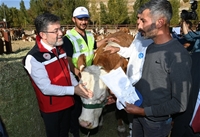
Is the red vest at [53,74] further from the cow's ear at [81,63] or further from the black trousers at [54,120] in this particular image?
the cow's ear at [81,63]

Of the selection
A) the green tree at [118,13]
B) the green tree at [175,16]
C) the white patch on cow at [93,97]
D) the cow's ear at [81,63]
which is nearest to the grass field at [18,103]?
the cow's ear at [81,63]

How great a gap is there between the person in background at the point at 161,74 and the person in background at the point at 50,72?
2.60 ft

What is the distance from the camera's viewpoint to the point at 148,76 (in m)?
1.96

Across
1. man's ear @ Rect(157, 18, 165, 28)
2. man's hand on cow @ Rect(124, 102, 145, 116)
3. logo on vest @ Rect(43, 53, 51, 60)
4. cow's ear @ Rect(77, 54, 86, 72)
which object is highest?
man's ear @ Rect(157, 18, 165, 28)

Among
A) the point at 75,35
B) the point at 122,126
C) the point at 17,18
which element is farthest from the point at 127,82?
the point at 17,18

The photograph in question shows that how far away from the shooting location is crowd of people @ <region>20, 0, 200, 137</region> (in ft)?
5.67

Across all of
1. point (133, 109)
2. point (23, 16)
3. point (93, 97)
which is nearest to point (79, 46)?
point (93, 97)

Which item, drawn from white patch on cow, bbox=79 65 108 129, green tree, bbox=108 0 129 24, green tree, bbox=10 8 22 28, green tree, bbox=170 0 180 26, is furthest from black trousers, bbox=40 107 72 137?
green tree, bbox=10 8 22 28

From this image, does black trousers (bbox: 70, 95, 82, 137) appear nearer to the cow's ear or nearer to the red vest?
the cow's ear

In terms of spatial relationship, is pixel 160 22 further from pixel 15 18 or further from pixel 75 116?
pixel 15 18

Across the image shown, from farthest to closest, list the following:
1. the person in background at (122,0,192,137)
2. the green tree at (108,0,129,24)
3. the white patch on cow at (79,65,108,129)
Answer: the green tree at (108,0,129,24), the white patch on cow at (79,65,108,129), the person in background at (122,0,192,137)

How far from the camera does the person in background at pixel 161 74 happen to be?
1.67m

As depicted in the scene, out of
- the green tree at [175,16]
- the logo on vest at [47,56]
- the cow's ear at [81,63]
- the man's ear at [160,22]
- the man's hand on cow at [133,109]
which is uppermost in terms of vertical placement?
the green tree at [175,16]

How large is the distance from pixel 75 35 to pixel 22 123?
1691mm
